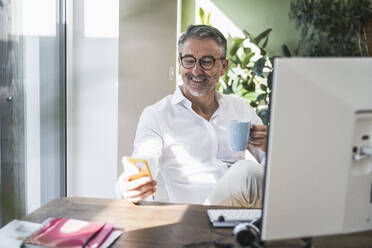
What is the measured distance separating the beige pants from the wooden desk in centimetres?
29

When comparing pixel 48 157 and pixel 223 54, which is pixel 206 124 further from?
pixel 48 157

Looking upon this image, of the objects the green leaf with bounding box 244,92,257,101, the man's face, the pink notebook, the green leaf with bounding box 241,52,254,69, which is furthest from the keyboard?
the green leaf with bounding box 241,52,254,69

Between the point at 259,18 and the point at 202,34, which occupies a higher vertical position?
the point at 259,18

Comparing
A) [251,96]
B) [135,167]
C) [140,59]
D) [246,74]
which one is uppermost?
[140,59]

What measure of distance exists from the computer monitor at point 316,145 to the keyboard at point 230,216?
34 centimetres

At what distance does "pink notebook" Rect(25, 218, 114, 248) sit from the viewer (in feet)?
3.31

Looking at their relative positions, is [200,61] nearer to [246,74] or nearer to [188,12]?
[246,74]

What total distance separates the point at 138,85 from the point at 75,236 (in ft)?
7.40

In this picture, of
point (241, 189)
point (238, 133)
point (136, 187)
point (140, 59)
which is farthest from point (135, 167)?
point (140, 59)

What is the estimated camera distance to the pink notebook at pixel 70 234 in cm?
101

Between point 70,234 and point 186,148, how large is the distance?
1.00 m

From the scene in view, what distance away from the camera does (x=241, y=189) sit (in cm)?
157

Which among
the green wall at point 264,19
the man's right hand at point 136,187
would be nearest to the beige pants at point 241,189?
the man's right hand at point 136,187

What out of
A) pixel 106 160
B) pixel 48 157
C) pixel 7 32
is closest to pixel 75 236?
pixel 7 32
